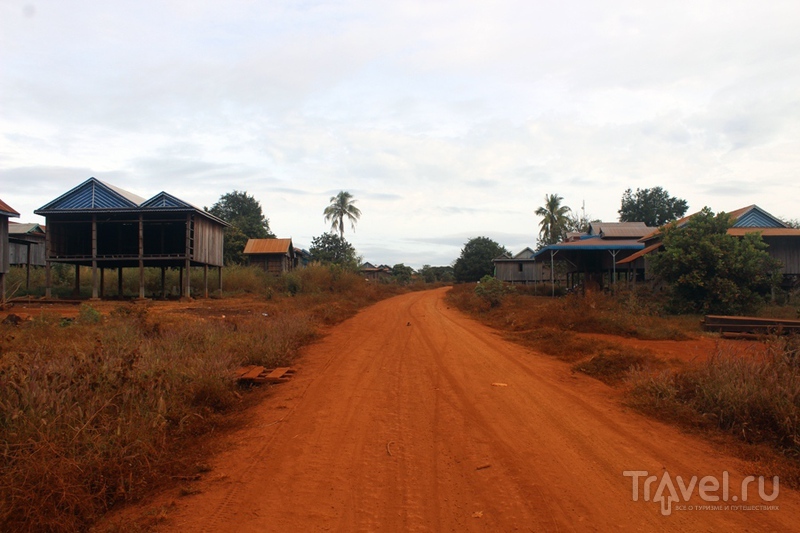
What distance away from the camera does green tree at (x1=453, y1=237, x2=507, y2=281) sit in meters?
56.4

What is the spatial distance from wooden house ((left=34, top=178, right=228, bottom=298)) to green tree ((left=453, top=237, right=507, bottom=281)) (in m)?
35.3

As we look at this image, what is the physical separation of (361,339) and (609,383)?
240 inches

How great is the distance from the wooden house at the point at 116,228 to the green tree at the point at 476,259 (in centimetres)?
3531

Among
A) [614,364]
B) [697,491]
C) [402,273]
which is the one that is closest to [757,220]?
[614,364]

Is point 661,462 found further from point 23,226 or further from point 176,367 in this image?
point 23,226

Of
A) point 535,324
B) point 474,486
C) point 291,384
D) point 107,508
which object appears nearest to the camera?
point 107,508

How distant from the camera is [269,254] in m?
43.2

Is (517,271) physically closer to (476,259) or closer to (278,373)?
(476,259)

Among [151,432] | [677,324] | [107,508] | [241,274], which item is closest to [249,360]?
[151,432]

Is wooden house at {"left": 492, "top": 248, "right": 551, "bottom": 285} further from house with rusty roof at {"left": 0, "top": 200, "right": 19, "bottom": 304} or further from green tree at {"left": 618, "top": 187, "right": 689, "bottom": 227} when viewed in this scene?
house with rusty roof at {"left": 0, "top": 200, "right": 19, "bottom": 304}

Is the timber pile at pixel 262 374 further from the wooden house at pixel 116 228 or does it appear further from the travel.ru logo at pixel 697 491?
the wooden house at pixel 116 228

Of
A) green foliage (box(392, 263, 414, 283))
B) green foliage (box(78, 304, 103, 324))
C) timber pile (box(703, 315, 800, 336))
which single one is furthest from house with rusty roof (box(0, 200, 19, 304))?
green foliage (box(392, 263, 414, 283))

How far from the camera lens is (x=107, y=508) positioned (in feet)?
11.8

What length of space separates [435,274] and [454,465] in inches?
3241
